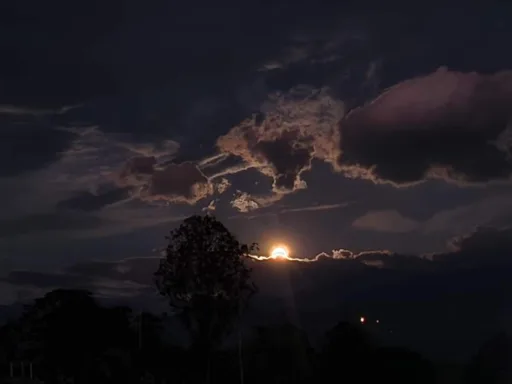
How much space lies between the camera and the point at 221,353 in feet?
164

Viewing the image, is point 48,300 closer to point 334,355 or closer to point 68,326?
point 68,326

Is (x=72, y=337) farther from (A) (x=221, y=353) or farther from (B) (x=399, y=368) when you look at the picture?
(B) (x=399, y=368)

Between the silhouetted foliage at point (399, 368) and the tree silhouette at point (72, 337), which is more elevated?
the tree silhouette at point (72, 337)

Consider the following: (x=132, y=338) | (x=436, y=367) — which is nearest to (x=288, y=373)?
(x=436, y=367)

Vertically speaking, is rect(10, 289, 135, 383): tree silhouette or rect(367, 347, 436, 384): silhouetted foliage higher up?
rect(10, 289, 135, 383): tree silhouette

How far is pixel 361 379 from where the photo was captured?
4656 centimetres

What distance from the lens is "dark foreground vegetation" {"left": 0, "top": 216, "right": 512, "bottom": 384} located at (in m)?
46.2

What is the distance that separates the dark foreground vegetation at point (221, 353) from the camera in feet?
152

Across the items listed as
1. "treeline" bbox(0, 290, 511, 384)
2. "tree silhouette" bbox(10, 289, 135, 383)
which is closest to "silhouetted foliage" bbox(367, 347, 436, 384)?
"treeline" bbox(0, 290, 511, 384)

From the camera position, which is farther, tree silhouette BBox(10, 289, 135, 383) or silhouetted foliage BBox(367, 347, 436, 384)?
tree silhouette BBox(10, 289, 135, 383)

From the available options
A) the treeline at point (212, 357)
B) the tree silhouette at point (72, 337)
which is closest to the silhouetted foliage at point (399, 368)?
the treeline at point (212, 357)

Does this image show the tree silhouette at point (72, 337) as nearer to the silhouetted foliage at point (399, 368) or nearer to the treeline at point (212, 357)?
the treeline at point (212, 357)

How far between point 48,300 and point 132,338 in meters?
6.10

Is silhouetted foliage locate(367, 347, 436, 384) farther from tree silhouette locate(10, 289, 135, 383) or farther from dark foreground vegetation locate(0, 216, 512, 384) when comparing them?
tree silhouette locate(10, 289, 135, 383)
